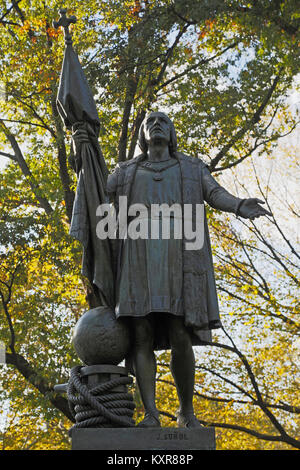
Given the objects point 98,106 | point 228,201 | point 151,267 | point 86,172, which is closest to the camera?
point 151,267

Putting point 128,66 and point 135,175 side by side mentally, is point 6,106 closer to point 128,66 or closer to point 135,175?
point 128,66

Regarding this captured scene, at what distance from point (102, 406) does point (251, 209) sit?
1710 millimetres

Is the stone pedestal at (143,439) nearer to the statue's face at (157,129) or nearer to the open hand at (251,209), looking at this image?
the open hand at (251,209)

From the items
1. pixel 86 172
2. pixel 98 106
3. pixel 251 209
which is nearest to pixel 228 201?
pixel 251 209

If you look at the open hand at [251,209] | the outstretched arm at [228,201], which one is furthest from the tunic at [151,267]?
the open hand at [251,209]

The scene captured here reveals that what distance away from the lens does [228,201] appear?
15.0ft

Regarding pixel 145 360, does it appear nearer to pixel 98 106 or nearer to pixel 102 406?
pixel 102 406

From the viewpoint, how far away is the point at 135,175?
489 centimetres

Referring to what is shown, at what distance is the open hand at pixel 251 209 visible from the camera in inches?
171

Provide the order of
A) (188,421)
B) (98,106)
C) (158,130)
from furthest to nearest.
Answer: (98,106), (158,130), (188,421)

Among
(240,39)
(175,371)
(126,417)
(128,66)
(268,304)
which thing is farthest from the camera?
(268,304)
